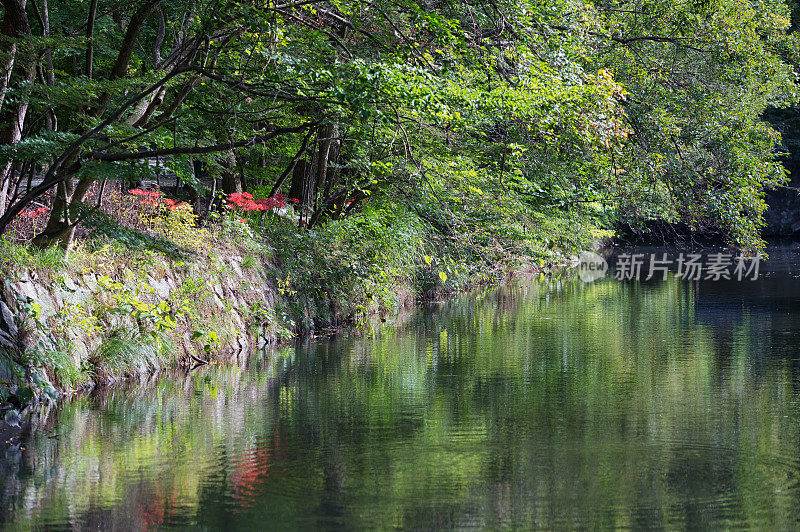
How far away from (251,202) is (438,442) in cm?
988

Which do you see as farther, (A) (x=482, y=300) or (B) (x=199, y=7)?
(A) (x=482, y=300)

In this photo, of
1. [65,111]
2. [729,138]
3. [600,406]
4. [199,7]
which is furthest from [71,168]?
[729,138]

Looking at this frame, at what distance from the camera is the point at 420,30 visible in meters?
12.9

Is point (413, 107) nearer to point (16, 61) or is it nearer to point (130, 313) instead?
point (130, 313)

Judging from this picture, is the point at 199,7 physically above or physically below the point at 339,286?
above

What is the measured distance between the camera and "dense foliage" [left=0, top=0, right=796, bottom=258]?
1135cm

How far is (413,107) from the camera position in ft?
37.1

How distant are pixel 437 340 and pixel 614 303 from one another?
815 cm

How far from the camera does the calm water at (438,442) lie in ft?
20.7

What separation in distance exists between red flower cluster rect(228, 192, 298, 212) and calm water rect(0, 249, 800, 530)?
11.6 ft

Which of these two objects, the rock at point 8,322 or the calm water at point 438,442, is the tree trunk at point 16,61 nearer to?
the rock at point 8,322

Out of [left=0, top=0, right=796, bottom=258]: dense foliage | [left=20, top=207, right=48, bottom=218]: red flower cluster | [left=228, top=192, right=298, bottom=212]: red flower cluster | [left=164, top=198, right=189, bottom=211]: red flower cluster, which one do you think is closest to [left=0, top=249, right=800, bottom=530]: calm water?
[left=164, top=198, right=189, bottom=211]: red flower cluster

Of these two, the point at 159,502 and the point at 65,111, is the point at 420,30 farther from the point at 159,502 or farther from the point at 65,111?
the point at 159,502

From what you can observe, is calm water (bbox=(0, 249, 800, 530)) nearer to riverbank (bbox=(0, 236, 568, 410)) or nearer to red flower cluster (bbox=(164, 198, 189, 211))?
riverbank (bbox=(0, 236, 568, 410))
